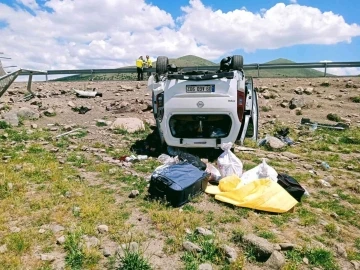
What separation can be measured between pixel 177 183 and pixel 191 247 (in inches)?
54.0

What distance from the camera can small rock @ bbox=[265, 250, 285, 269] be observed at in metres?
3.38

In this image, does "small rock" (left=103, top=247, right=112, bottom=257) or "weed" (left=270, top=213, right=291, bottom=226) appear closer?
"small rock" (left=103, top=247, right=112, bottom=257)

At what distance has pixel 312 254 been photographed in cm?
359

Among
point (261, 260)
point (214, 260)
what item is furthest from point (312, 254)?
point (214, 260)

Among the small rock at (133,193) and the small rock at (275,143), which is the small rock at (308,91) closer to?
the small rock at (275,143)

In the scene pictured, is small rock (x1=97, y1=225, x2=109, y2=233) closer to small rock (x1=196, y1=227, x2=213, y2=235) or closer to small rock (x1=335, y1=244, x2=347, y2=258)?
small rock (x1=196, y1=227, x2=213, y2=235)

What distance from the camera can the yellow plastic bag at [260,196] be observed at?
4.75 metres

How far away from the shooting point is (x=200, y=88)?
703 cm

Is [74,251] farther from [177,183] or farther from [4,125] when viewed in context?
[4,125]

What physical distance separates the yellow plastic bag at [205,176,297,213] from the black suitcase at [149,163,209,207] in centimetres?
33

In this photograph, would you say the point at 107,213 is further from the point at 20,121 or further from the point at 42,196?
the point at 20,121

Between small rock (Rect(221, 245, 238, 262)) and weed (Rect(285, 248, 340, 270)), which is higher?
small rock (Rect(221, 245, 238, 262))

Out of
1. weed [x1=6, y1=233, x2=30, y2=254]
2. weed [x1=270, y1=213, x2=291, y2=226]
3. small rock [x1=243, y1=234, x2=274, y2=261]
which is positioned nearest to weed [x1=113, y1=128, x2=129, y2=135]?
weed [x1=6, y1=233, x2=30, y2=254]

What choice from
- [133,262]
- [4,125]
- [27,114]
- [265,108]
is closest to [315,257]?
[133,262]
